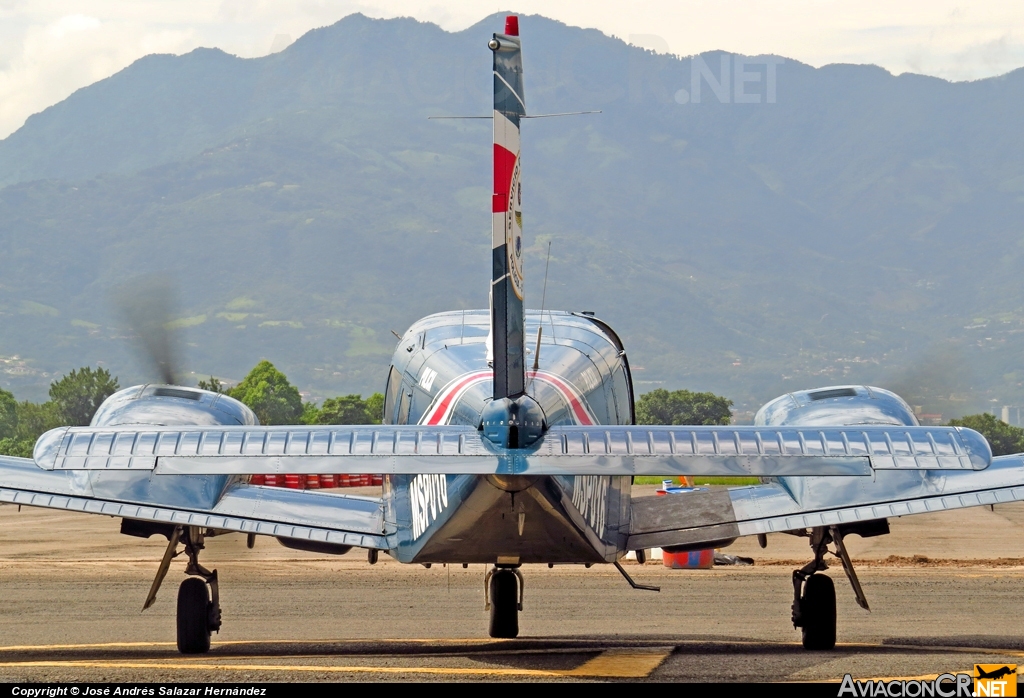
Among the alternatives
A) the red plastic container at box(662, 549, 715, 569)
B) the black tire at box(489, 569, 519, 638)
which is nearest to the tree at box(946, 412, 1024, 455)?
the red plastic container at box(662, 549, 715, 569)

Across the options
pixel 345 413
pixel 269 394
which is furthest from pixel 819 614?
pixel 269 394

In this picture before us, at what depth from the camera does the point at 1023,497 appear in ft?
48.1

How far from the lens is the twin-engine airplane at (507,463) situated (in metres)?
11.0

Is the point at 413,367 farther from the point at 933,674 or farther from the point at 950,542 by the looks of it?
the point at 950,542

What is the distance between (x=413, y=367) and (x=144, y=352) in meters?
5.56

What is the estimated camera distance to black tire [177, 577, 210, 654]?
15914mm

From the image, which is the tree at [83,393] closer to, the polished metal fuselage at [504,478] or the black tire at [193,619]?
the black tire at [193,619]

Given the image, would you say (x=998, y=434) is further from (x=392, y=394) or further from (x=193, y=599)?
(x=193, y=599)

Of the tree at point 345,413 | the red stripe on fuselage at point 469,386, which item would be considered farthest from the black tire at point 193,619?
the tree at point 345,413

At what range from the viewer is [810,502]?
1591 centimetres

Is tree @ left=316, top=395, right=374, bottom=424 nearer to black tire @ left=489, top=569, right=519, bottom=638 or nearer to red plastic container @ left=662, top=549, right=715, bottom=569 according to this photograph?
red plastic container @ left=662, top=549, right=715, bottom=569

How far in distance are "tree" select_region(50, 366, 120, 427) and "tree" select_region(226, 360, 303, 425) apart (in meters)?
27.4

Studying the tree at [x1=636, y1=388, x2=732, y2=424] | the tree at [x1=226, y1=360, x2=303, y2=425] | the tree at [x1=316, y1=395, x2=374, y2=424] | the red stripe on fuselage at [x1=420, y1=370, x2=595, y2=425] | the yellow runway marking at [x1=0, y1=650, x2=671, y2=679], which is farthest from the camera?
the tree at [x1=226, y1=360, x2=303, y2=425]

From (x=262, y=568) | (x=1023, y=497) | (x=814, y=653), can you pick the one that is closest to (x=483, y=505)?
(x=814, y=653)
